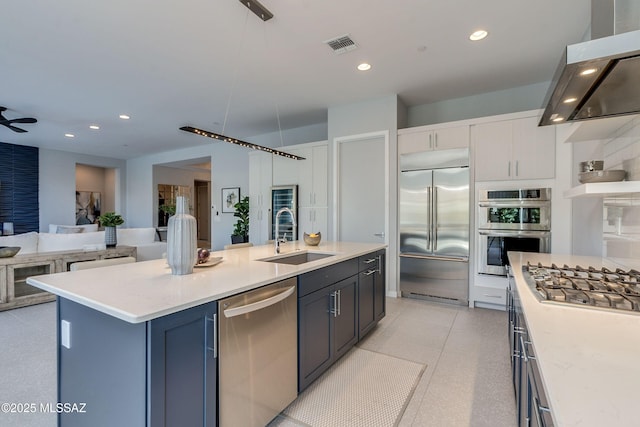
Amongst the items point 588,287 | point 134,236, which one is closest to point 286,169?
point 134,236

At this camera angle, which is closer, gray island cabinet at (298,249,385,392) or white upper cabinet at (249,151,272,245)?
gray island cabinet at (298,249,385,392)

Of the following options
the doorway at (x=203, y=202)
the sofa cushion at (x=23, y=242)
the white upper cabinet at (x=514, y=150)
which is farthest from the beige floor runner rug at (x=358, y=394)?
the doorway at (x=203, y=202)

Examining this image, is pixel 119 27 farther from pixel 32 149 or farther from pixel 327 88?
pixel 32 149

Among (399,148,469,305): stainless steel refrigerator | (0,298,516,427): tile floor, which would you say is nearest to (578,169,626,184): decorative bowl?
(0,298,516,427): tile floor

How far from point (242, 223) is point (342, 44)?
175 inches

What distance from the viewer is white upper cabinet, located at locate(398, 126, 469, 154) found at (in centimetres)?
390

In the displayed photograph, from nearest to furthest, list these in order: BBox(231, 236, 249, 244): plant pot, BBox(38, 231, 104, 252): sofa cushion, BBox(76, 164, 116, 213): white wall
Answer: BBox(38, 231, 104, 252): sofa cushion
BBox(231, 236, 249, 244): plant pot
BBox(76, 164, 116, 213): white wall

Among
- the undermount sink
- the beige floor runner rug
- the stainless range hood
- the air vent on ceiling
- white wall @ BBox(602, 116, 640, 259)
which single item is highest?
the air vent on ceiling

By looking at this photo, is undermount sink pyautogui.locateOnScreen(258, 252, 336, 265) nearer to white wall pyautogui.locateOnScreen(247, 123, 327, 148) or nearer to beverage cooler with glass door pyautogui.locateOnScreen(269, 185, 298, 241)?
beverage cooler with glass door pyautogui.locateOnScreen(269, 185, 298, 241)

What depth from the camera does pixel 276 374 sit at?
1.71 meters

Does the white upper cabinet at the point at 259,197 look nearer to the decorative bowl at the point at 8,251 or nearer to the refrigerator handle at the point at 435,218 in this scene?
the refrigerator handle at the point at 435,218

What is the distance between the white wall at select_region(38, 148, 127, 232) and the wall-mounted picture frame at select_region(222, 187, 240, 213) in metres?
4.49

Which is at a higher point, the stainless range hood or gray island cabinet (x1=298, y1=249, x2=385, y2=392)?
the stainless range hood

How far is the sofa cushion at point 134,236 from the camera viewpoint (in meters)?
5.56
